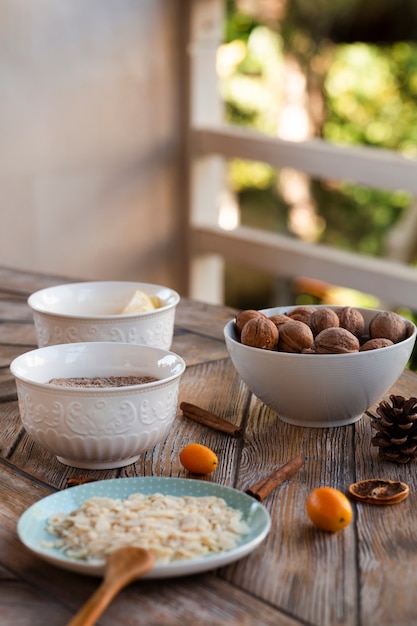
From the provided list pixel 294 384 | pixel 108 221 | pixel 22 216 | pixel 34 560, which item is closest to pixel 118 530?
pixel 34 560

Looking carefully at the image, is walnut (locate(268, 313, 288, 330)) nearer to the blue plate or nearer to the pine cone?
the pine cone

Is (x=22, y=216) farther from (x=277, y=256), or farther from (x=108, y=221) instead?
(x=277, y=256)

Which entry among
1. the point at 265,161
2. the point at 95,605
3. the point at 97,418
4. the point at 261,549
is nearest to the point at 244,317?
the point at 97,418

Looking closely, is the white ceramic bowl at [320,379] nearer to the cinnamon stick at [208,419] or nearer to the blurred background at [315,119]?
the cinnamon stick at [208,419]

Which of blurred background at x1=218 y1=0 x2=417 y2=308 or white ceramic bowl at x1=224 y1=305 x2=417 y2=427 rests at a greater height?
white ceramic bowl at x1=224 y1=305 x2=417 y2=427

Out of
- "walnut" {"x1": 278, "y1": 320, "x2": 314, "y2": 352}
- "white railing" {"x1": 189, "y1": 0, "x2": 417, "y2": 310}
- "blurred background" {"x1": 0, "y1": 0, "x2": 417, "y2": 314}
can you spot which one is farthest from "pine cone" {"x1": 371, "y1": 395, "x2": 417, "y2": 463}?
"blurred background" {"x1": 0, "y1": 0, "x2": 417, "y2": 314}

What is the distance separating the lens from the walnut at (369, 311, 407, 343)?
3.49 feet

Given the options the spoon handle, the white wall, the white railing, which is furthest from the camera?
the white wall

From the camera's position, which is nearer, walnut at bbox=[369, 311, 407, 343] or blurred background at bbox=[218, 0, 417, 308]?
walnut at bbox=[369, 311, 407, 343]

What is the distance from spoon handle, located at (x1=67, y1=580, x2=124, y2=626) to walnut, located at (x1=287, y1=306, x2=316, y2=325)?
53 cm

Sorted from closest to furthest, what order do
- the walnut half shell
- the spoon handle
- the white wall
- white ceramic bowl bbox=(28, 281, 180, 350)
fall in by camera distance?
1. the spoon handle
2. the walnut half shell
3. white ceramic bowl bbox=(28, 281, 180, 350)
4. the white wall

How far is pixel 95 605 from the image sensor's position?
633mm

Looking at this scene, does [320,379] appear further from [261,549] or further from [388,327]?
[261,549]

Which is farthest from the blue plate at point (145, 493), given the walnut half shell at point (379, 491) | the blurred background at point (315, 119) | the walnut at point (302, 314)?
the blurred background at point (315, 119)
